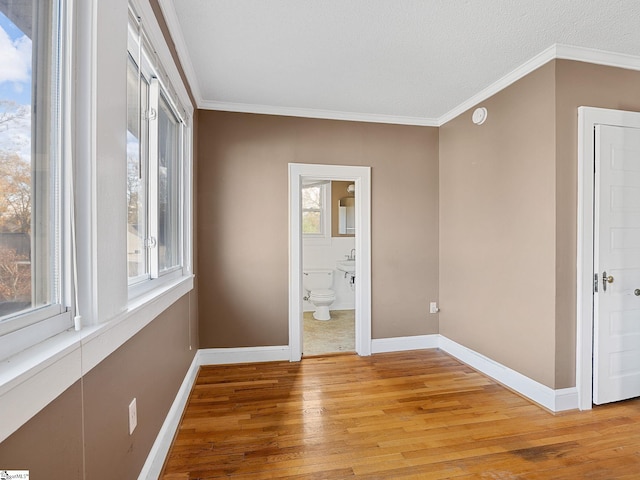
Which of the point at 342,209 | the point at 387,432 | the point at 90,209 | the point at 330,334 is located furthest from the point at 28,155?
the point at 342,209

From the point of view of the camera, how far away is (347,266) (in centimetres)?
521

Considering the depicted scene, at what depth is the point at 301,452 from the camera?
190 cm

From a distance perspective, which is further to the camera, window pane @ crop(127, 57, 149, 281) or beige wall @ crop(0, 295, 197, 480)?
window pane @ crop(127, 57, 149, 281)

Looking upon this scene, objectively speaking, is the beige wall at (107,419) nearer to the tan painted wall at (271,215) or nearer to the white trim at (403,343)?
the tan painted wall at (271,215)

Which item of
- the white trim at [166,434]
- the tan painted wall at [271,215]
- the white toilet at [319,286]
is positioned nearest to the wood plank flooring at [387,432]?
the white trim at [166,434]

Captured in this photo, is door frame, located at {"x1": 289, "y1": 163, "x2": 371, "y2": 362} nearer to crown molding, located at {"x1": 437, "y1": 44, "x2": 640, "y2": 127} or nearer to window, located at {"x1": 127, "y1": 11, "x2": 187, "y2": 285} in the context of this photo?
window, located at {"x1": 127, "y1": 11, "x2": 187, "y2": 285}

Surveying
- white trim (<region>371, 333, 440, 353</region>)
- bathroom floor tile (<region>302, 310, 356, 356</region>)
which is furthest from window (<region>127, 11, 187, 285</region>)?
white trim (<region>371, 333, 440, 353</region>)

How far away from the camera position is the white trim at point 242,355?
10.5ft

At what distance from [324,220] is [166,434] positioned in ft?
13.2

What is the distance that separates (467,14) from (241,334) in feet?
10.2

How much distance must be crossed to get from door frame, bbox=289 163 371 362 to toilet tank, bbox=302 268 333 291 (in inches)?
72.3

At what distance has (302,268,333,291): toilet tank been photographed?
528cm

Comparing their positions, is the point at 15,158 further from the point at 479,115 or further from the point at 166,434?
the point at 479,115

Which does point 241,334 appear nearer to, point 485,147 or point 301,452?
point 301,452
